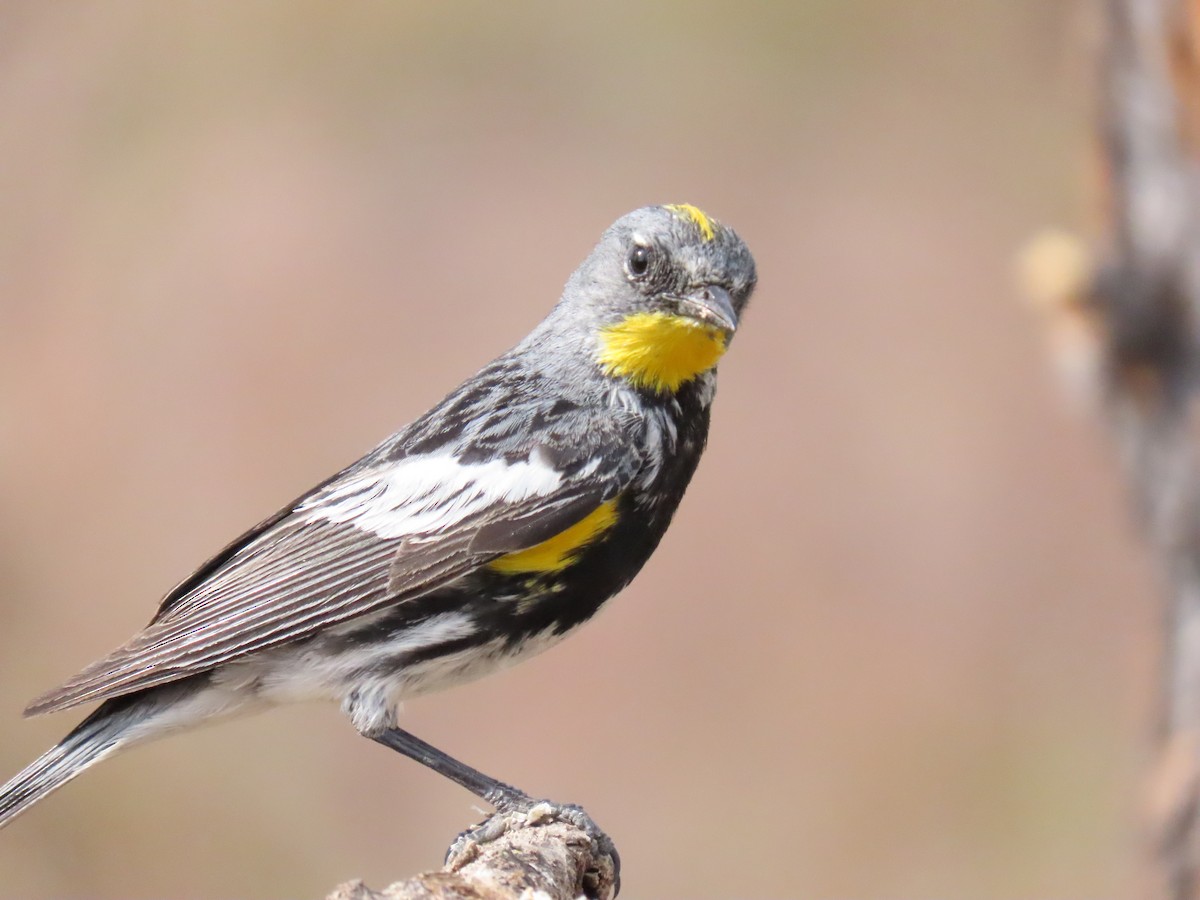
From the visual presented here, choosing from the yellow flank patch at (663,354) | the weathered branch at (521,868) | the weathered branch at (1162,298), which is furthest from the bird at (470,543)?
the weathered branch at (1162,298)

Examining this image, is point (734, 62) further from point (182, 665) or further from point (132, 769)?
point (182, 665)

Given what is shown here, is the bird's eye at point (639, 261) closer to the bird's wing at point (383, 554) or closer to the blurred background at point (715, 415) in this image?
the bird's wing at point (383, 554)

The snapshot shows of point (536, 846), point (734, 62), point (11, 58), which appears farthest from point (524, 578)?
point (734, 62)

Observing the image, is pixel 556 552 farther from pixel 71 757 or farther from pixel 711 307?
pixel 71 757

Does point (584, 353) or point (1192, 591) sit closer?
point (584, 353)

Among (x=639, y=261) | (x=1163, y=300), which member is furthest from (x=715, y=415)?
(x=639, y=261)

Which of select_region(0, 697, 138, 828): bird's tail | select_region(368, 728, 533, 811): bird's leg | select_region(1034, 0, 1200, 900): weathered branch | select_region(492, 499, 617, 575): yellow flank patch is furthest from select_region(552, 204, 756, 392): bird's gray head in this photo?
select_region(1034, 0, 1200, 900): weathered branch

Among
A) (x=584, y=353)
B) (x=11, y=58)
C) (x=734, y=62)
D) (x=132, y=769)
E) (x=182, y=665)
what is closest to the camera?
(x=182, y=665)
